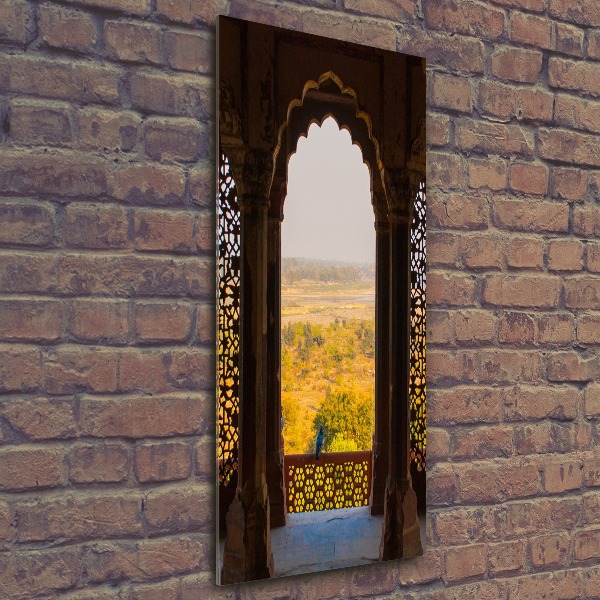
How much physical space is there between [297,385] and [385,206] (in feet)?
1.48

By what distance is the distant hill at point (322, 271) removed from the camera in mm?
1554

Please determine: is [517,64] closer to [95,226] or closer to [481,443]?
[481,443]

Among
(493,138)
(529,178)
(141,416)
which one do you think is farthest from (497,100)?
(141,416)

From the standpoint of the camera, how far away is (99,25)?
1411 mm

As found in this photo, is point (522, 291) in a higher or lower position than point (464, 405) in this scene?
higher

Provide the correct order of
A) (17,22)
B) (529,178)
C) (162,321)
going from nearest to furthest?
(17,22) < (162,321) < (529,178)

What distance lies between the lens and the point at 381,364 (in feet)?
5.44

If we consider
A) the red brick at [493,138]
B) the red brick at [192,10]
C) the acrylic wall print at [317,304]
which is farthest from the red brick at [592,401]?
the red brick at [192,10]

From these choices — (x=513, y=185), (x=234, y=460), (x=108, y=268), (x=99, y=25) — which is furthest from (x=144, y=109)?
(x=513, y=185)

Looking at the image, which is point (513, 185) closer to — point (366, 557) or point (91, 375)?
point (366, 557)

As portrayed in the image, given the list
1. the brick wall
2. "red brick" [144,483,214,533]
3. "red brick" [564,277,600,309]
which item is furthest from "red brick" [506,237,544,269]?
"red brick" [144,483,214,533]

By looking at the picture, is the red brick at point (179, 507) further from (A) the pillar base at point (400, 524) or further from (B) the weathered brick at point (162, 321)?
(A) the pillar base at point (400, 524)

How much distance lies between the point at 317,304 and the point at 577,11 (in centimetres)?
107

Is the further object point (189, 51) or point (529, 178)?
point (529, 178)
